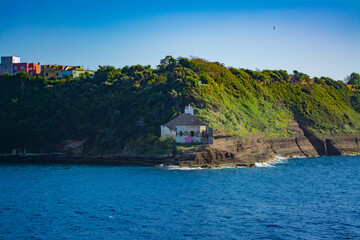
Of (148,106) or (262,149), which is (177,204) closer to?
(262,149)

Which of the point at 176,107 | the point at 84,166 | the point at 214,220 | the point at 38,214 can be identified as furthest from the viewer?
the point at 176,107

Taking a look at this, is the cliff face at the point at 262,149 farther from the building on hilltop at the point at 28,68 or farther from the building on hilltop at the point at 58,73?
the building on hilltop at the point at 28,68

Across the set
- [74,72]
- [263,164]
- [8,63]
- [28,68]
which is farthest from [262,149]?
[8,63]

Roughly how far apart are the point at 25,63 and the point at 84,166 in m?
65.2

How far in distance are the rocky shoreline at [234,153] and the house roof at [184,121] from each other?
383 centimetres

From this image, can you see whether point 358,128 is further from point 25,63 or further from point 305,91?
point 25,63

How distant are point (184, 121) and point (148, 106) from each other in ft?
44.2

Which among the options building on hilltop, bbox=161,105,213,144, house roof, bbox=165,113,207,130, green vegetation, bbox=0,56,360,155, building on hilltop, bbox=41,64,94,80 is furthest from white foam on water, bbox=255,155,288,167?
building on hilltop, bbox=41,64,94,80

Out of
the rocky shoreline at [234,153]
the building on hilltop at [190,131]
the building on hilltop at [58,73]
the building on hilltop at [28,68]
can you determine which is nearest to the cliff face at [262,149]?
the rocky shoreline at [234,153]

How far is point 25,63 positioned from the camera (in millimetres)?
121938

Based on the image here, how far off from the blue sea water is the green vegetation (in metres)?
15.4

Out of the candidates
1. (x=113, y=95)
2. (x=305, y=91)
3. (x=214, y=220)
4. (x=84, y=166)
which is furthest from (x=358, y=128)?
(x=214, y=220)

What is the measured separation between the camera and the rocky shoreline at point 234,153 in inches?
2547

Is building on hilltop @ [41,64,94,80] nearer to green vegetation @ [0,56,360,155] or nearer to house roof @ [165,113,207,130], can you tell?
green vegetation @ [0,56,360,155]
